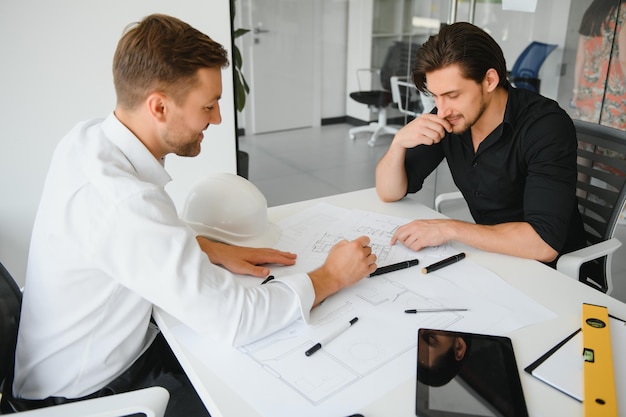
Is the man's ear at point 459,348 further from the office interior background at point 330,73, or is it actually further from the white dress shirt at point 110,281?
the office interior background at point 330,73

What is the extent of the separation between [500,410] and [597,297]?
531mm

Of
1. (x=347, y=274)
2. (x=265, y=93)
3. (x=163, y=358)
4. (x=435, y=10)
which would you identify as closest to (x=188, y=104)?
(x=347, y=274)

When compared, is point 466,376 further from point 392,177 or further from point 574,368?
point 392,177

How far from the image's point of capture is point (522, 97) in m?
1.75

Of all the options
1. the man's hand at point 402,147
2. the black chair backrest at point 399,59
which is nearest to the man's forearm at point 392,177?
the man's hand at point 402,147

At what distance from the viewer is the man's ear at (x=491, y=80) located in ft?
5.51

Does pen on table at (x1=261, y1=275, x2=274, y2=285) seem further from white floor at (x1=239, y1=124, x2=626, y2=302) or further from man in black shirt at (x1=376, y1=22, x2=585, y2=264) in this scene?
white floor at (x1=239, y1=124, x2=626, y2=302)

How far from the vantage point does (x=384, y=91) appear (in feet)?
15.4

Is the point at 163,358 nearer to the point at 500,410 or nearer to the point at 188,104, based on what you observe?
the point at 188,104

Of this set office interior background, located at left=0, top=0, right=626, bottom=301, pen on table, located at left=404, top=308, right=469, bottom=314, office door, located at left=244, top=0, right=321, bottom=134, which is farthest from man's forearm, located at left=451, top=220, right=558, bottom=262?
office door, located at left=244, top=0, right=321, bottom=134

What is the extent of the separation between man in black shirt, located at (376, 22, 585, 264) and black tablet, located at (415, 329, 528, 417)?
450 millimetres

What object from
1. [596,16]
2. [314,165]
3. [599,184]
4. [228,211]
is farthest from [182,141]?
[596,16]

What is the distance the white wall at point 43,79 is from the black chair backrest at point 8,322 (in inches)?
55.1

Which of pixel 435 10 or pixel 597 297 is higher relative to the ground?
pixel 435 10
